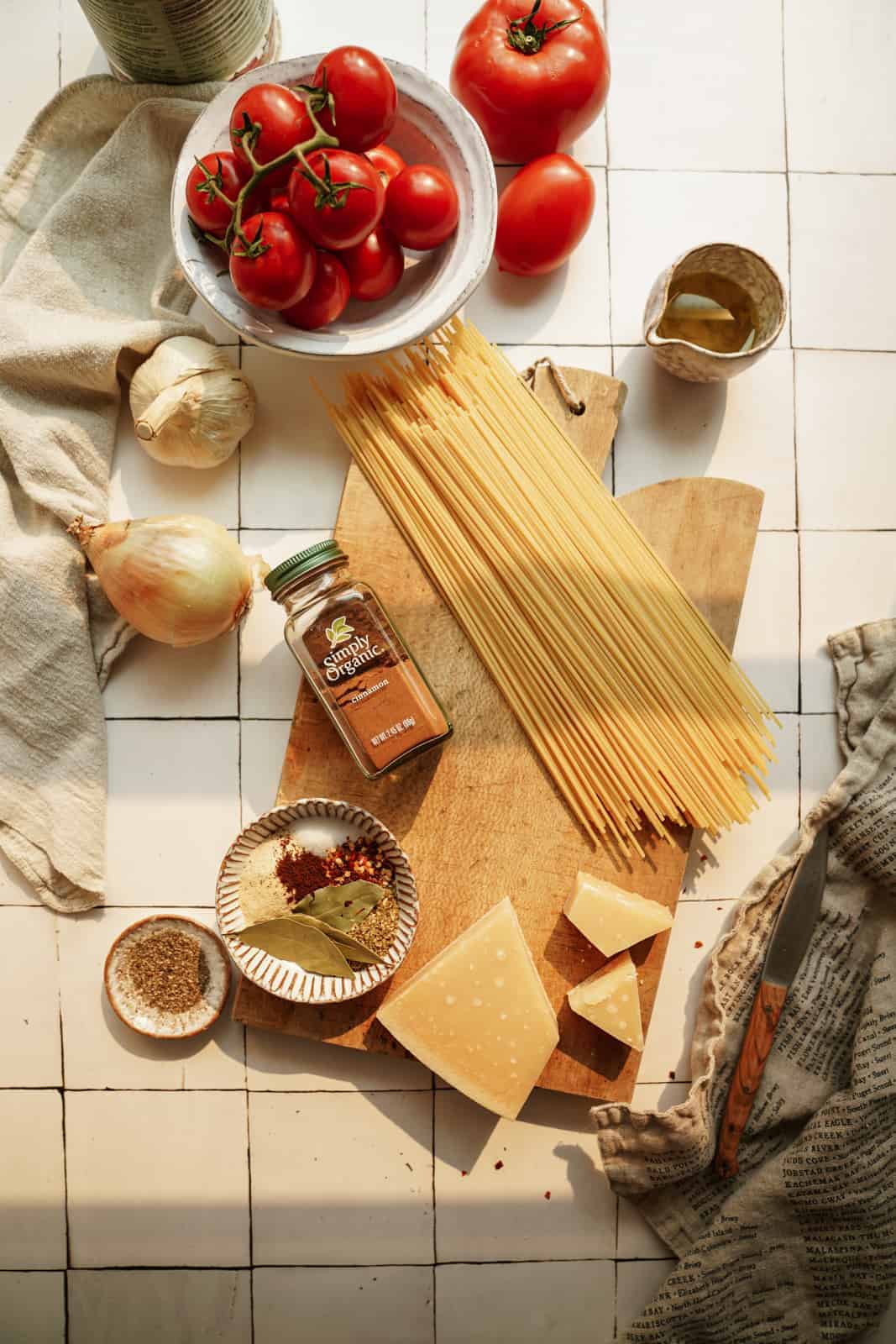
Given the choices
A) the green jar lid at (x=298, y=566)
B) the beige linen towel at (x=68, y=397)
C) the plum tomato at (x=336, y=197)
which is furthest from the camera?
the beige linen towel at (x=68, y=397)

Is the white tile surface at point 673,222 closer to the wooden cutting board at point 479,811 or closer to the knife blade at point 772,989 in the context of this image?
the wooden cutting board at point 479,811

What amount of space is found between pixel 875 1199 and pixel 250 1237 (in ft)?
2.62

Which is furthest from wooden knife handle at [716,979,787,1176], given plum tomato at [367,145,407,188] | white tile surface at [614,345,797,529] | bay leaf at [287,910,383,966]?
plum tomato at [367,145,407,188]

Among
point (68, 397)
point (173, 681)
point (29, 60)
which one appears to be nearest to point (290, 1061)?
point (173, 681)

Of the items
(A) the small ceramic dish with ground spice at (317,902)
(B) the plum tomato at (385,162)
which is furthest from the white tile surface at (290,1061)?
(B) the plum tomato at (385,162)

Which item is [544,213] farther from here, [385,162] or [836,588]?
[836,588]

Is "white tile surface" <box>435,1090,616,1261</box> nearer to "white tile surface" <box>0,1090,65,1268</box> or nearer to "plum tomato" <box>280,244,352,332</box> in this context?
"white tile surface" <box>0,1090,65,1268</box>

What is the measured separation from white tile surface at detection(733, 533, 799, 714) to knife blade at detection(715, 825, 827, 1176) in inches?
9.0

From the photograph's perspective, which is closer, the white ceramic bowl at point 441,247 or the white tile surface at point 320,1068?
the white ceramic bowl at point 441,247

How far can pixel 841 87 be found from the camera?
1336 mm

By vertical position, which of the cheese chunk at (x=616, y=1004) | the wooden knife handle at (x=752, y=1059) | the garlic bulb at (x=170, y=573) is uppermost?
the garlic bulb at (x=170, y=573)

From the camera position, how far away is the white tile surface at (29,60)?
1.29 meters

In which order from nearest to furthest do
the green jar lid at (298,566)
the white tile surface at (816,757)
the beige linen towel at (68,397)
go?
the green jar lid at (298,566)
the beige linen towel at (68,397)
the white tile surface at (816,757)

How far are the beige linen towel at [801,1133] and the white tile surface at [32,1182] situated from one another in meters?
0.71
